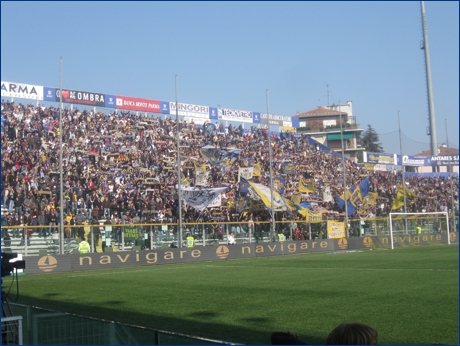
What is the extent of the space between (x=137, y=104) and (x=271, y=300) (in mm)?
36838

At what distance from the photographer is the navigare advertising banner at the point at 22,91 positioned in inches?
1571

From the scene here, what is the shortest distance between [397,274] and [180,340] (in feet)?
54.0

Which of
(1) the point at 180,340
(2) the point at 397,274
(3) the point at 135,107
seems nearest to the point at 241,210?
(3) the point at 135,107

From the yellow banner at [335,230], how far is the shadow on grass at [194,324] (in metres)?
28.3

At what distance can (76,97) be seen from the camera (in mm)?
44406

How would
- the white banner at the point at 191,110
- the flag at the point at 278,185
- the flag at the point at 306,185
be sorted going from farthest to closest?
1. the white banner at the point at 191,110
2. the flag at the point at 306,185
3. the flag at the point at 278,185

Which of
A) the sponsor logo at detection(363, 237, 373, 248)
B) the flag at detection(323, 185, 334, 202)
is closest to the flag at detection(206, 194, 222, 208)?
the sponsor logo at detection(363, 237, 373, 248)

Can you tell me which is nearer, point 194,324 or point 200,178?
point 194,324

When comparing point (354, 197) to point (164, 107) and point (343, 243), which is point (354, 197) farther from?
point (164, 107)

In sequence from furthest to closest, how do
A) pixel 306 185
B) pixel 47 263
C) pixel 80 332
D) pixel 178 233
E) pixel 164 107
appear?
pixel 164 107 < pixel 306 185 < pixel 178 233 < pixel 47 263 < pixel 80 332

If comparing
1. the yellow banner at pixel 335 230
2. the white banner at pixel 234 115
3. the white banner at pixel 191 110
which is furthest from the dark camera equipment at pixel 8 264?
the white banner at pixel 234 115

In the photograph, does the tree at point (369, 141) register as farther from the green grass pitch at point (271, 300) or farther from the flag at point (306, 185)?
the green grass pitch at point (271, 300)

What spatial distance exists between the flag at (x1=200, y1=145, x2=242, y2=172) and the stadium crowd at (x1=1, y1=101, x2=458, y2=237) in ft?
1.69

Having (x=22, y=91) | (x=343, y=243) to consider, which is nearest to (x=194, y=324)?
(x=343, y=243)
